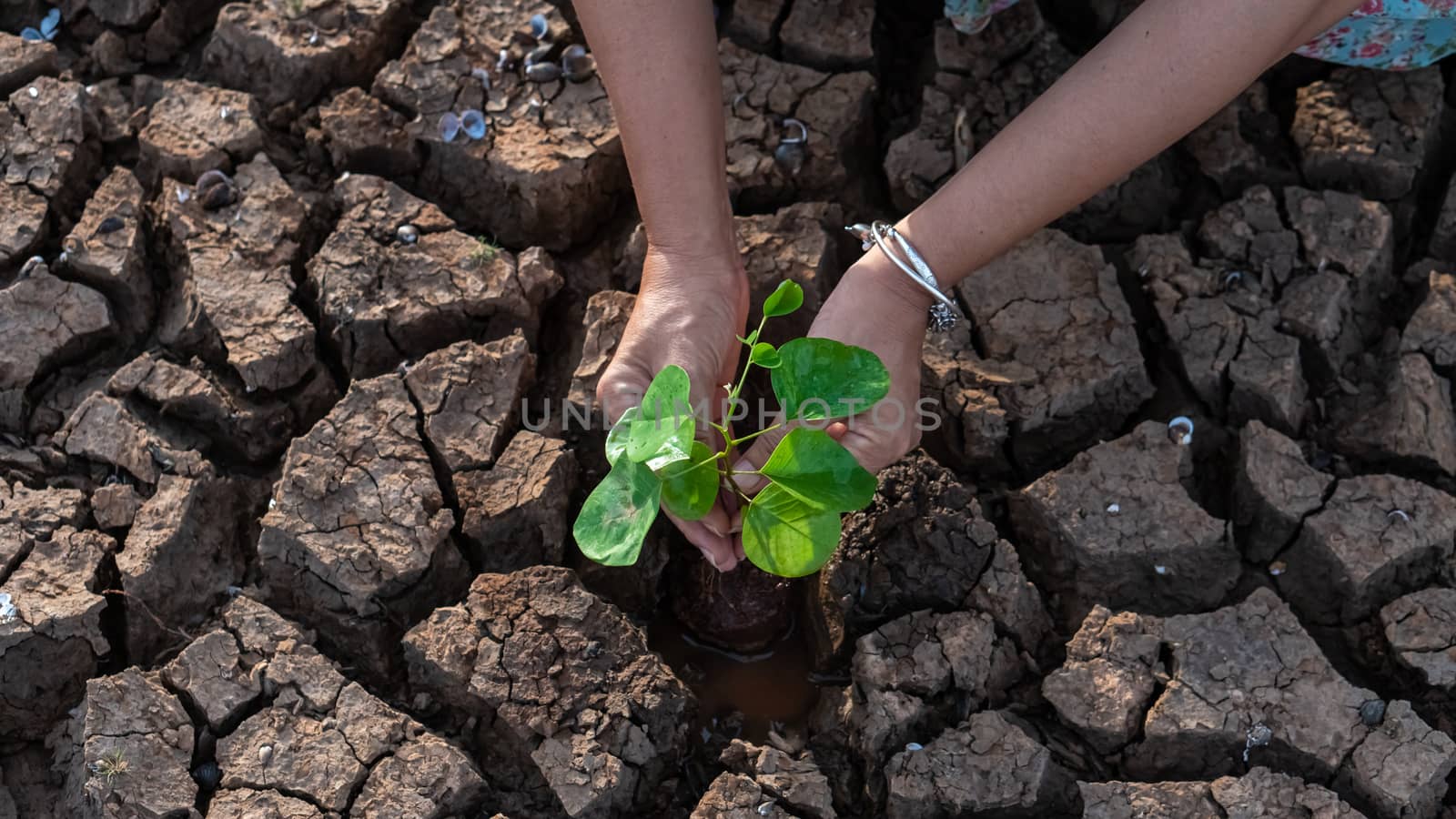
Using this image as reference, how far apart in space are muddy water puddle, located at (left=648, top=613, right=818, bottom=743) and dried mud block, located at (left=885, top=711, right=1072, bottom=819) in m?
0.21

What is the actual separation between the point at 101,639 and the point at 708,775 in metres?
0.98

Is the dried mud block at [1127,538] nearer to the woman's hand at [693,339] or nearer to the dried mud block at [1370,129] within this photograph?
the woman's hand at [693,339]

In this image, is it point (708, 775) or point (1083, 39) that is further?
point (1083, 39)

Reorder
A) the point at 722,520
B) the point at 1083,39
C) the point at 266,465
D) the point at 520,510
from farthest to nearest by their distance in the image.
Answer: the point at 1083,39, the point at 266,465, the point at 520,510, the point at 722,520

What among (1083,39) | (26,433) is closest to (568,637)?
(26,433)

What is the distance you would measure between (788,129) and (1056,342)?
65cm

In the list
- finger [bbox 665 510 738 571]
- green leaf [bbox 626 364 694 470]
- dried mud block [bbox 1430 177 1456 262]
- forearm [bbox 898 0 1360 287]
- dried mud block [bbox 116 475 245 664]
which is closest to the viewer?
green leaf [bbox 626 364 694 470]

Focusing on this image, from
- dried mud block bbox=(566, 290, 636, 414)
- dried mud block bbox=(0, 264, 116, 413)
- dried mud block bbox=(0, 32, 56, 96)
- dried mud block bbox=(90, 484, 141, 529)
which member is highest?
dried mud block bbox=(0, 32, 56, 96)

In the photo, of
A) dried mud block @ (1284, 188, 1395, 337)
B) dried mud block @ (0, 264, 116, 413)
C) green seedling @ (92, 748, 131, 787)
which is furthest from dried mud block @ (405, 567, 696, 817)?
dried mud block @ (1284, 188, 1395, 337)

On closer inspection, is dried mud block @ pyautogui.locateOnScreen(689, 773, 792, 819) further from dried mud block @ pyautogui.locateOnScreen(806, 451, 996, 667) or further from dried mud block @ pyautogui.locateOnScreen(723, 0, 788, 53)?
dried mud block @ pyautogui.locateOnScreen(723, 0, 788, 53)

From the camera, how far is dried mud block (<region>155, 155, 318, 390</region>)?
2.18m

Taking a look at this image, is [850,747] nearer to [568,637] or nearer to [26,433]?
[568,637]

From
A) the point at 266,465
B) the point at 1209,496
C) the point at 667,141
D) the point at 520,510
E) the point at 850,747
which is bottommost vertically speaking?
the point at 1209,496

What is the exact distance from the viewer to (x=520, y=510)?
2033 mm
